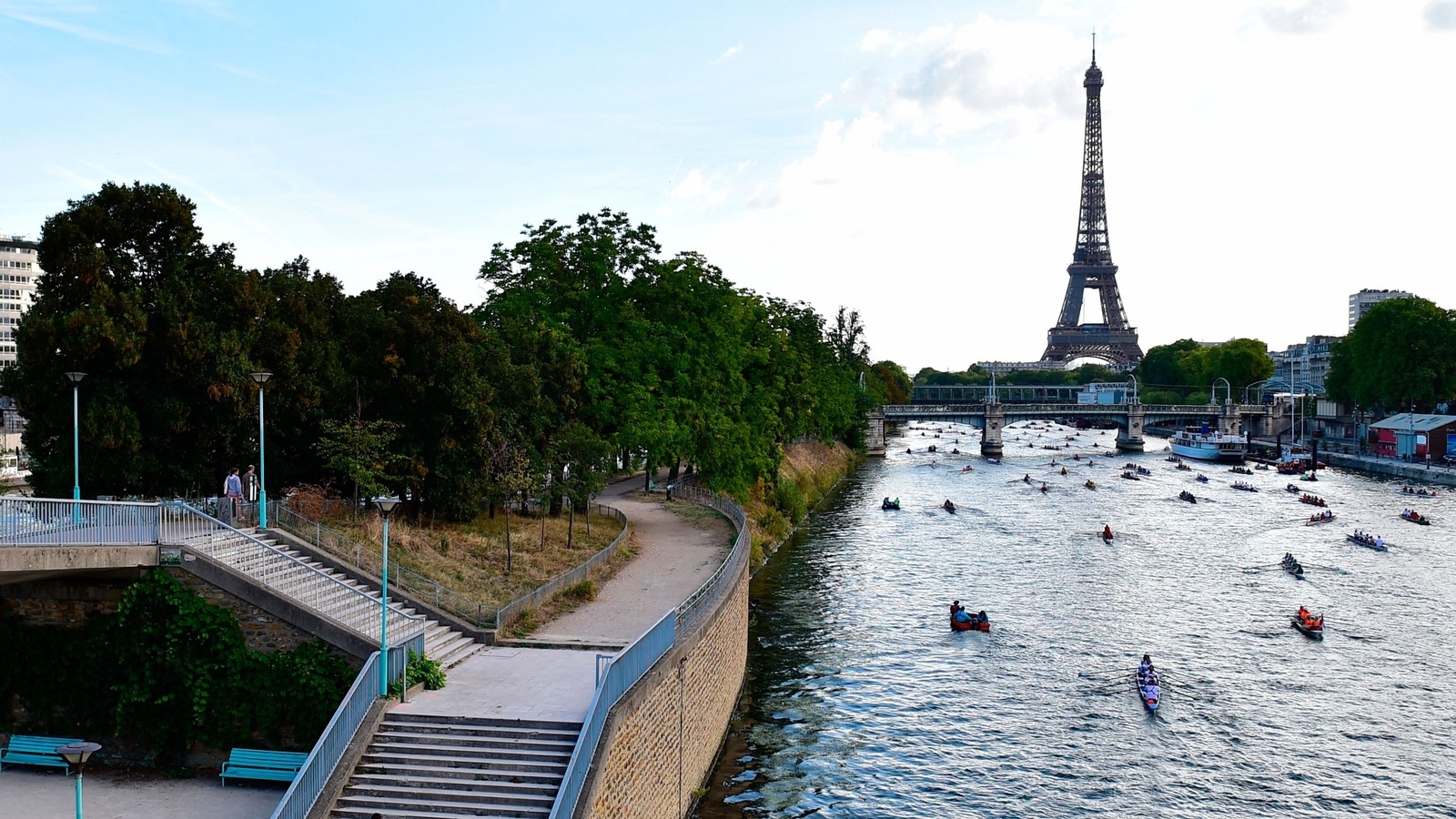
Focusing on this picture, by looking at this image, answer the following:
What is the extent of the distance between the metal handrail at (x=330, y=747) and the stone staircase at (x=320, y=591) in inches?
82.6

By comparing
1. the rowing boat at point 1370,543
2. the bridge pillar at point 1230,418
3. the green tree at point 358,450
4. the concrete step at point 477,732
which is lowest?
the rowing boat at point 1370,543

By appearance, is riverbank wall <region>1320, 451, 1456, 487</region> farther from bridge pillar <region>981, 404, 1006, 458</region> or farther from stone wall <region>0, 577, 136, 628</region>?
stone wall <region>0, 577, 136, 628</region>

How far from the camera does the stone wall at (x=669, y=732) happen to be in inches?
795

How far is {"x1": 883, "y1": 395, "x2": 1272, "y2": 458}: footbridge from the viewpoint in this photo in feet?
482

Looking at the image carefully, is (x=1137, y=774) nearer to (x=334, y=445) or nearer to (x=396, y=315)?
(x=334, y=445)

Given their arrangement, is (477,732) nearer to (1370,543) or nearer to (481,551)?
(481,551)

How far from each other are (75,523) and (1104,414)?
142181 millimetres

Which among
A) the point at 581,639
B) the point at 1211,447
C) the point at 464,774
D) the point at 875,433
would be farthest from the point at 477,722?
the point at 875,433

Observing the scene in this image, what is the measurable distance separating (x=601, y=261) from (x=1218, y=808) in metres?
34.8

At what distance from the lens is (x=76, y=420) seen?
26.1 m

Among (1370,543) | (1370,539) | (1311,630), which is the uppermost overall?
(1370,539)

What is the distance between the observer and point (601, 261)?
51.9 meters

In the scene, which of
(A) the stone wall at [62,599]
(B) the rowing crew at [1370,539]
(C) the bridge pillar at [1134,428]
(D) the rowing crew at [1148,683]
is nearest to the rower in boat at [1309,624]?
(D) the rowing crew at [1148,683]

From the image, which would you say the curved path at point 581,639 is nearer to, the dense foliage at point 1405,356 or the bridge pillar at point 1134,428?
the dense foliage at point 1405,356
